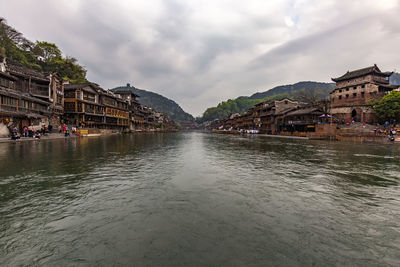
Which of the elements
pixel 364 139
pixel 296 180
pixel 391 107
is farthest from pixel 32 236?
pixel 391 107

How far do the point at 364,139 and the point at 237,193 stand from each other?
3713cm

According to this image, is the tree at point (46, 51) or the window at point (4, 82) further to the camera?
the tree at point (46, 51)

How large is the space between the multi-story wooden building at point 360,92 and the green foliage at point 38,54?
88265mm

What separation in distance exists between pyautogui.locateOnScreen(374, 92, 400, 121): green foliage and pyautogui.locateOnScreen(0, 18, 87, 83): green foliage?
8824 centimetres

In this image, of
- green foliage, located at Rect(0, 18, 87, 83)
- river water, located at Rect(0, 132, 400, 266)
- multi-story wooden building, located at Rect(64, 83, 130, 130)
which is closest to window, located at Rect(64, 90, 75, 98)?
multi-story wooden building, located at Rect(64, 83, 130, 130)

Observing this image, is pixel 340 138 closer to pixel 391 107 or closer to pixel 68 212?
pixel 391 107

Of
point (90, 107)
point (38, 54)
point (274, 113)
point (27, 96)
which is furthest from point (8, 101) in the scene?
point (274, 113)

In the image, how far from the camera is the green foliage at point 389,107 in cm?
4110

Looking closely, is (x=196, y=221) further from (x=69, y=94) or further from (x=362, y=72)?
(x=362, y=72)

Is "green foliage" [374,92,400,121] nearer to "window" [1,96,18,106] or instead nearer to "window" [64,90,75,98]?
"window" [1,96,18,106]

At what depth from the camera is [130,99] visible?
261 ft

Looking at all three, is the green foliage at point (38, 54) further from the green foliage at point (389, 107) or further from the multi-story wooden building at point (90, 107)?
the green foliage at point (389, 107)

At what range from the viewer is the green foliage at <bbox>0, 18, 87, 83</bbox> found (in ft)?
171

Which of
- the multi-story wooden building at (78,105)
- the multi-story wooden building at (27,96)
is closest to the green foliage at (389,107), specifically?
the multi-story wooden building at (27,96)
